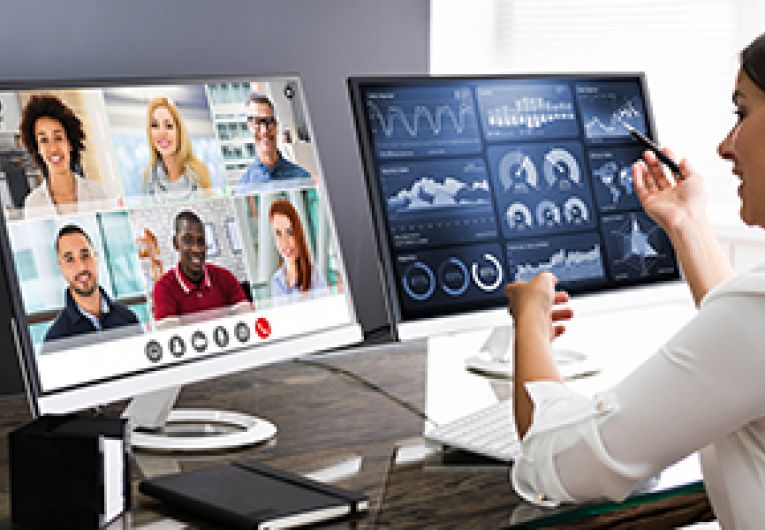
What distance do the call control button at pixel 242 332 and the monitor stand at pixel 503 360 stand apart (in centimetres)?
49

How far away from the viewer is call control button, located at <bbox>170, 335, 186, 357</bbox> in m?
1.48

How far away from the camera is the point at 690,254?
1.56 m

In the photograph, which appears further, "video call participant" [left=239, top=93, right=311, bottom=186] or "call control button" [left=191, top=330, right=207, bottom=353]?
"video call participant" [left=239, top=93, right=311, bottom=186]

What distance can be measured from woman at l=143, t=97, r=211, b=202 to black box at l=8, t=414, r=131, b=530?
15.1 inches

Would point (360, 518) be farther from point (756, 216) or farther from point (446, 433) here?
point (756, 216)

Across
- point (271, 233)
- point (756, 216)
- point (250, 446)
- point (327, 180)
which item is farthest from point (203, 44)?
point (756, 216)

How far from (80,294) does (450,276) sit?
0.59 m

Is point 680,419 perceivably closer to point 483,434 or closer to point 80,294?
point 483,434

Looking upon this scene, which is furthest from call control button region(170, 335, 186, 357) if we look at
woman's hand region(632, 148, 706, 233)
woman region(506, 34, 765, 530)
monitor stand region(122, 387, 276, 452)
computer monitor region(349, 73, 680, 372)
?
woman's hand region(632, 148, 706, 233)

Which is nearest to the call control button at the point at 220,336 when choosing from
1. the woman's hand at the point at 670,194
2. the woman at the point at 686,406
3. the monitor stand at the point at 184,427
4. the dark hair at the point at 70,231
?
the monitor stand at the point at 184,427

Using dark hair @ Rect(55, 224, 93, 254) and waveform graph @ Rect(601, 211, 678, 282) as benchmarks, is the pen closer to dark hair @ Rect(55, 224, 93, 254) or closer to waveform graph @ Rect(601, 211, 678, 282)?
waveform graph @ Rect(601, 211, 678, 282)

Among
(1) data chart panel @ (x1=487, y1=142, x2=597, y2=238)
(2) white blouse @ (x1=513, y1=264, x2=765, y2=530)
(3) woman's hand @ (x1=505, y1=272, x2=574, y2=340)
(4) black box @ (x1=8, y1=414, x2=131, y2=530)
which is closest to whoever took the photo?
(2) white blouse @ (x1=513, y1=264, x2=765, y2=530)

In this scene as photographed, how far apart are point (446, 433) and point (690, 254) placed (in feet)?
1.40

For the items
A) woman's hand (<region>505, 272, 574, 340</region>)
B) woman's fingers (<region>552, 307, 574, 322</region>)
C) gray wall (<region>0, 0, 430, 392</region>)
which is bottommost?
woman's fingers (<region>552, 307, 574, 322</region>)
